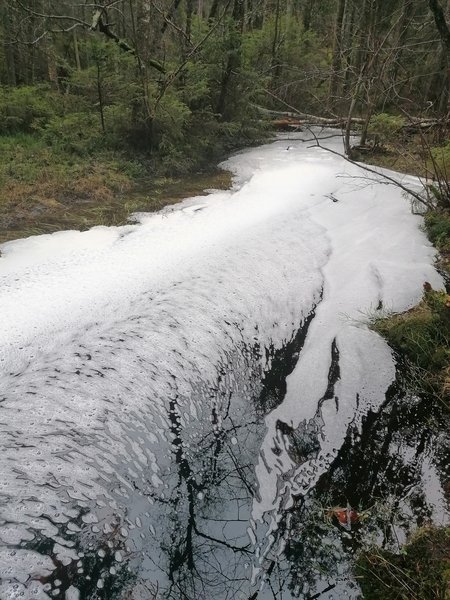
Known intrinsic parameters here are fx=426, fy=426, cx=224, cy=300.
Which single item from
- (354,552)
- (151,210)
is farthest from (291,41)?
(354,552)

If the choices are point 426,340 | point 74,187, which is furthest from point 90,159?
point 426,340

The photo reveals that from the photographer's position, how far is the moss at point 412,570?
2.42 m

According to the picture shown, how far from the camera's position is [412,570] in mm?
2568

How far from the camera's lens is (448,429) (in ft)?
12.1

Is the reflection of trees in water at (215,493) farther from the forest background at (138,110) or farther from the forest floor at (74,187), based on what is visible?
the forest background at (138,110)

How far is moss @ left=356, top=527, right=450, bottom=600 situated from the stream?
103 millimetres

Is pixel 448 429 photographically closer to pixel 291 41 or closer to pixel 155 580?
pixel 155 580

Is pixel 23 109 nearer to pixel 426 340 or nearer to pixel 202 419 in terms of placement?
pixel 202 419

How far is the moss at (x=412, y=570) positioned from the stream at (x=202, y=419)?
0.10 m

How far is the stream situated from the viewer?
268 centimetres

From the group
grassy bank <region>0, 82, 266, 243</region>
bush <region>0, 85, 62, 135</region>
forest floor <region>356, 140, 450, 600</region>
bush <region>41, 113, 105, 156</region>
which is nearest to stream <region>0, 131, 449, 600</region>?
forest floor <region>356, 140, 450, 600</region>

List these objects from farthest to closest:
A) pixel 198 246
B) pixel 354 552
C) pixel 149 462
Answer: pixel 198 246
pixel 149 462
pixel 354 552

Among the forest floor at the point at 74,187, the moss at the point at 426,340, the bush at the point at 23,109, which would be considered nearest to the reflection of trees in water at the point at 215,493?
the moss at the point at 426,340

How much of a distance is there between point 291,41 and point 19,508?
60.6 feet
